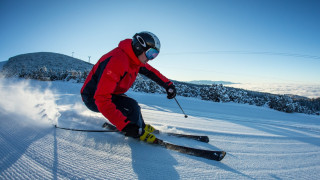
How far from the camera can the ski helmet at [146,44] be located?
75.3 inches

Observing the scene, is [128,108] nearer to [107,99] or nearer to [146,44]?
[107,99]

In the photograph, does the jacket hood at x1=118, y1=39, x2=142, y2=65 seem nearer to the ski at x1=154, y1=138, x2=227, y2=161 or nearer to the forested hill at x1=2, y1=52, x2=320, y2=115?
the ski at x1=154, y1=138, x2=227, y2=161

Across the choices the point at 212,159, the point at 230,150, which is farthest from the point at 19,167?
the point at 230,150

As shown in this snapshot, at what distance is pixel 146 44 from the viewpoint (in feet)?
6.31

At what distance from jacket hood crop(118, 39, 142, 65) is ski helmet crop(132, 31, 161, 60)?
43 mm

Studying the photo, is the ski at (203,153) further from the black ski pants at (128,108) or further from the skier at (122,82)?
the black ski pants at (128,108)

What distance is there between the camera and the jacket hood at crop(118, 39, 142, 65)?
6.28 feet

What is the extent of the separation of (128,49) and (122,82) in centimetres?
43

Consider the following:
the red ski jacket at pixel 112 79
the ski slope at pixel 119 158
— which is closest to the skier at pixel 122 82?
the red ski jacket at pixel 112 79

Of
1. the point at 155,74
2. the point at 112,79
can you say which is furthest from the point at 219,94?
the point at 112,79

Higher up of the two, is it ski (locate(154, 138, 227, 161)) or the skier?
the skier

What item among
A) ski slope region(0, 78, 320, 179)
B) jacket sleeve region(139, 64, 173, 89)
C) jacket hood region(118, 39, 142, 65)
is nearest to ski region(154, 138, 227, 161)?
ski slope region(0, 78, 320, 179)

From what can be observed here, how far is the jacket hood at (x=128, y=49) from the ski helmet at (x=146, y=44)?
4 cm

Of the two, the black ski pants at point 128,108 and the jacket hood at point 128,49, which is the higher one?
the jacket hood at point 128,49
